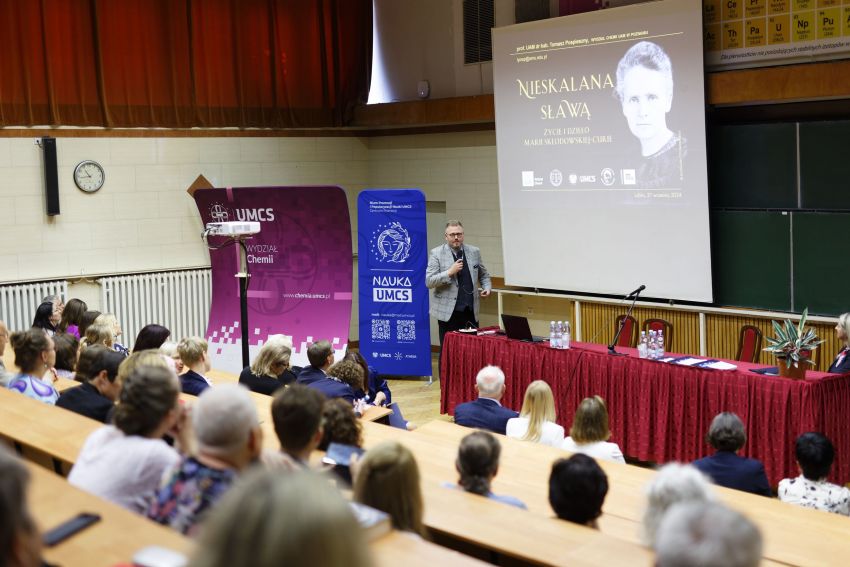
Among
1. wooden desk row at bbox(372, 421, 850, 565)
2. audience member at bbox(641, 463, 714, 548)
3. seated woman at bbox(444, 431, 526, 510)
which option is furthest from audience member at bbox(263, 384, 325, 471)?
audience member at bbox(641, 463, 714, 548)

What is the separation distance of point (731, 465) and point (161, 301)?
265 inches

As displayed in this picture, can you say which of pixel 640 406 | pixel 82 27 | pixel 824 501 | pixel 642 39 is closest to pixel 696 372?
pixel 640 406

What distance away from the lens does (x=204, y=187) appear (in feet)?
32.9

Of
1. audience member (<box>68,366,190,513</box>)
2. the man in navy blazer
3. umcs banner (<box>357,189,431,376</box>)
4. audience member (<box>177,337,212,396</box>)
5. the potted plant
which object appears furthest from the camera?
umcs banner (<box>357,189,431,376</box>)

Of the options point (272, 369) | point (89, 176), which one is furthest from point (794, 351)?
point (89, 176)

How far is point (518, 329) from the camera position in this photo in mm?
7402

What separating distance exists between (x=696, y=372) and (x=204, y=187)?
5782 millimetres

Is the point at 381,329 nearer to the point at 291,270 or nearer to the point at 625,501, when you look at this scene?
the point at 291,270

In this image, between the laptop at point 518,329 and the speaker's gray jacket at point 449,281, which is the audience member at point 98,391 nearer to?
the laptop at point 518,329

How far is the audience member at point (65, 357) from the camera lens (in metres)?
5.84

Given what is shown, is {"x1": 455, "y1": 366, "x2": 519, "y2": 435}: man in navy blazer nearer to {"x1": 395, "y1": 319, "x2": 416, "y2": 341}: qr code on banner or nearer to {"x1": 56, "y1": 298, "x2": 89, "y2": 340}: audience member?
{"x1": 56, "y1": 298, "x2": 89, "y2": 340}: audience member

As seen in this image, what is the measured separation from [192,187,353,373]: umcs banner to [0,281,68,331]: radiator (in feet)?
5.26

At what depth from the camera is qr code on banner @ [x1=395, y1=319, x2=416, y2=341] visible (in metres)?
9.25

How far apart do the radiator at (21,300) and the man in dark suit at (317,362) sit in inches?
168
